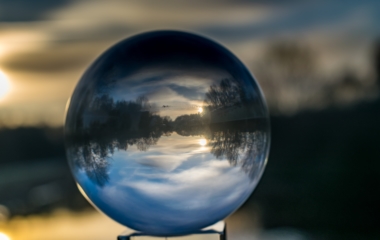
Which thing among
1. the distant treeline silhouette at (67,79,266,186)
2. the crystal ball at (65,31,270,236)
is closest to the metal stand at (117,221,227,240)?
the crystal ball at (65,31,270,236)

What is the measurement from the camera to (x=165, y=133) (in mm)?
1002

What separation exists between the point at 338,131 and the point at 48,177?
674 centimetres

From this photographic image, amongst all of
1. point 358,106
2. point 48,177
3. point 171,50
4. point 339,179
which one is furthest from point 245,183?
point 48,177

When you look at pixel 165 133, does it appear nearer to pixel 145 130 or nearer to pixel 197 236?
pixel 145 130

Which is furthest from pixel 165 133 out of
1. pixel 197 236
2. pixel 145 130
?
pixel 197 236

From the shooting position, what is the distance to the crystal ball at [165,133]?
3.25ft

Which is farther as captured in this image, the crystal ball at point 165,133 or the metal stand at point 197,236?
the metal stand at point 197,236

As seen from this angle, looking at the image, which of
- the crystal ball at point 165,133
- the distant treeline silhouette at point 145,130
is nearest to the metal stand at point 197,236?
the crystal ball at point 165,133

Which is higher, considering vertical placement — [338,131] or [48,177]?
[338,131]

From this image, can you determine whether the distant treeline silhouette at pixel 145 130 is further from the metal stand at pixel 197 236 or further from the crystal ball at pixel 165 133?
the metal stand at pixel 197 236

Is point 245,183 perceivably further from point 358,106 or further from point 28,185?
point 28,185

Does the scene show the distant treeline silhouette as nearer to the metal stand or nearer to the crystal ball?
the crystal ball

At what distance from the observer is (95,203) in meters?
1.11

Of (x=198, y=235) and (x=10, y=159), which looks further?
(x=10, y=159)
